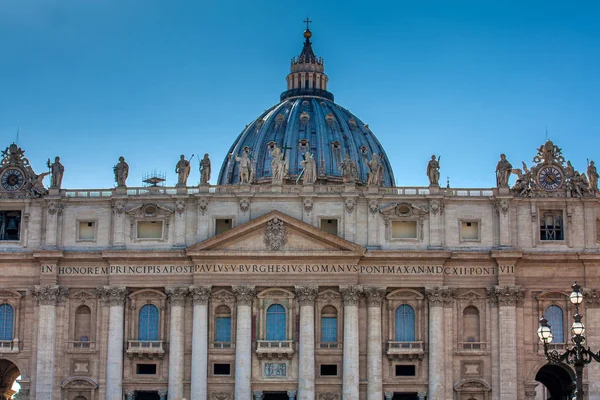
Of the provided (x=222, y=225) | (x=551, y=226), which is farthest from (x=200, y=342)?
(x=551, y=226)

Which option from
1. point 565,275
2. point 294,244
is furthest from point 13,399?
point 565,275

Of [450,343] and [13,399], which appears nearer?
[450,343]

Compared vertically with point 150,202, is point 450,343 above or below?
below

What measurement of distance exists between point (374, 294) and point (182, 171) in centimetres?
1405

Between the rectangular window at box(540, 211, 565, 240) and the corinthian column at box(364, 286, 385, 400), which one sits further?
the rectangular window at box(540, 211, 565, 240)

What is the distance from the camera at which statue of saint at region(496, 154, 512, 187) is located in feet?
244

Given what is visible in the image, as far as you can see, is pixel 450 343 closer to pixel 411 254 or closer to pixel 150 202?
pixel 411 254

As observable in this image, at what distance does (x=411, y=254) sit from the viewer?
7250cm

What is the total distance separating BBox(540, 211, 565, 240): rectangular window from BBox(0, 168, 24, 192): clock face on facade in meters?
32.3

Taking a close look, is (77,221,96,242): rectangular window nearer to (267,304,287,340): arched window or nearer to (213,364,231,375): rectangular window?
(213,364,231,375): rectangular window

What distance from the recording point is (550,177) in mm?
74938

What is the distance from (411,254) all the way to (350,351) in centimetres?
677

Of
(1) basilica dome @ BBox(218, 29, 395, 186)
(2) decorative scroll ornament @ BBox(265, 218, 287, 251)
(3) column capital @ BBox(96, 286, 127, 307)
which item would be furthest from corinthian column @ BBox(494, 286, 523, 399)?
(1) basilica dome @ BBox(218, 29, 395, 186)

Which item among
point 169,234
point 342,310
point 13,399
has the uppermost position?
point 169,234
